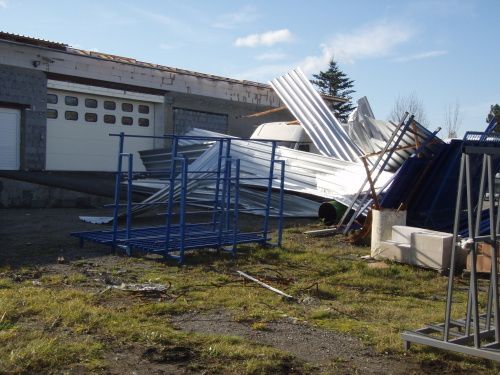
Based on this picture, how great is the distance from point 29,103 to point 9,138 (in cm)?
100

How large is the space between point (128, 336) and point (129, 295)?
164cm

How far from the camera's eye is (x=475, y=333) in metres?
4.69

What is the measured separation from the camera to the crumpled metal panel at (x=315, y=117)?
14633 millimetres

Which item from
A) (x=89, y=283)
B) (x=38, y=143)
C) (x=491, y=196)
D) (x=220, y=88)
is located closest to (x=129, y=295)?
(x=89, y=283)

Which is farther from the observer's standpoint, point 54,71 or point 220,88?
point 220,88

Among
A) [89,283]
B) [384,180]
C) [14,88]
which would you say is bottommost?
[89,283]

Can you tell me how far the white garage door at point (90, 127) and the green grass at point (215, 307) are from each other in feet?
28.8

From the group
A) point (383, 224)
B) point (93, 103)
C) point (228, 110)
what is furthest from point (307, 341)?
point (228, 110)

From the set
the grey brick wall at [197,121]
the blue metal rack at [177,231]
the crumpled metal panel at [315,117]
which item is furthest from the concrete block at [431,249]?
the grey brick wall at [197,121]

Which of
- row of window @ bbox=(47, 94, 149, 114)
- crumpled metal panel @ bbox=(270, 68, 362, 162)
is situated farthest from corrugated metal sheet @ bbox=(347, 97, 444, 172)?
row of window @ bbox=(47, 94, 149, 114)

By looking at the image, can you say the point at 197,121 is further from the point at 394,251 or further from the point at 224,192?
the point at 394,251

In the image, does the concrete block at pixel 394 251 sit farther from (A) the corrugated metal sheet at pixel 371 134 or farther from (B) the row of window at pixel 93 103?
(B) the row of window at pixel 93 103

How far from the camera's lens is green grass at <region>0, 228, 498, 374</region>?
4867 millimetres

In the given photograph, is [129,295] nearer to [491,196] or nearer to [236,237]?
[236,237]
